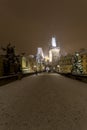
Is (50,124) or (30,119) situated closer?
(50,124)

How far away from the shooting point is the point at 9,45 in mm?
71688

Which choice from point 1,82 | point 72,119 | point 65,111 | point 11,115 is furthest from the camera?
point 1,82

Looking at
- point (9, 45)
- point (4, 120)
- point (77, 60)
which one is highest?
point (9, 45)

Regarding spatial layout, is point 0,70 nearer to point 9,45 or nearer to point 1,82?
point 9,45

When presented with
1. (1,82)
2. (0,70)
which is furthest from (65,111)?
(0,70)

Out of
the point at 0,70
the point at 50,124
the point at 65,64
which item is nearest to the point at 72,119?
the point at 50,124

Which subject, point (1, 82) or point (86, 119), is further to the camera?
point (1, 82)

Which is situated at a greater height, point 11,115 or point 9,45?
point 9,45

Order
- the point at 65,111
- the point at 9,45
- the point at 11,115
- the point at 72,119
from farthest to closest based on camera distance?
the point at 9,45 < the point at 65,111 < the point at 11,115 < the point at 72,119

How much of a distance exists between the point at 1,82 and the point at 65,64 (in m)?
141

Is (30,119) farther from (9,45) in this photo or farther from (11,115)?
(9,45)

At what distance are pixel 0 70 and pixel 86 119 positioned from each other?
58215 millimetres

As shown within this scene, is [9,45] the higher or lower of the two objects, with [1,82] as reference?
higher

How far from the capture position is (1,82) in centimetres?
2575
